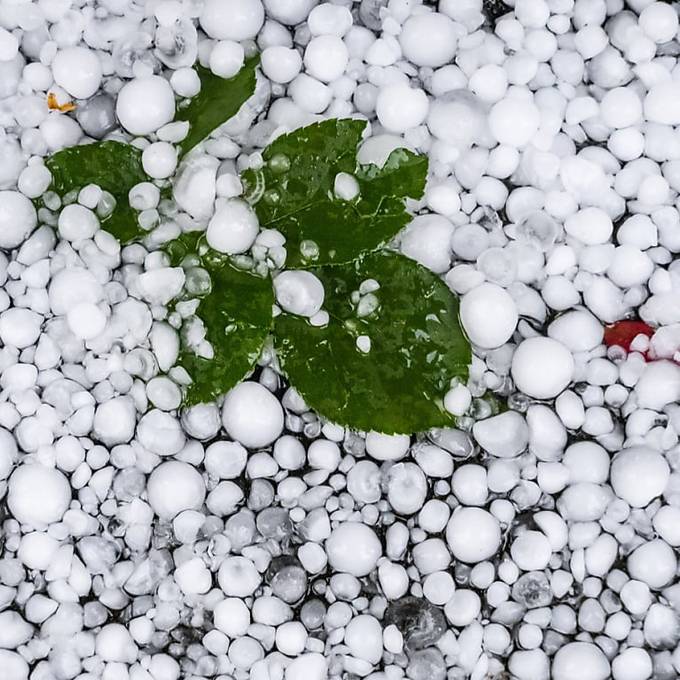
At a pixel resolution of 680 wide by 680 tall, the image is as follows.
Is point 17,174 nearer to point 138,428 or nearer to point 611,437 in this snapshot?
point 138,428

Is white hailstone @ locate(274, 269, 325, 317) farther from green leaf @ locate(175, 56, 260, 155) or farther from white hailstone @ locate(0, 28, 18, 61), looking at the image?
white hailstone @ locate(0, 28, 18, 61)

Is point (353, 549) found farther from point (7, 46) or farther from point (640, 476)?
point (7, 46)

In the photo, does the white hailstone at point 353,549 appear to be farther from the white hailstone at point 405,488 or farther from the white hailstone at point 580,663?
the white hailstone at point 580,663

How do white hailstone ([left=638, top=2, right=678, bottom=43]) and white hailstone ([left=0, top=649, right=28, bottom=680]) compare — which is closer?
white hailstone ([left=0, top=649, right=28, bottom=680])

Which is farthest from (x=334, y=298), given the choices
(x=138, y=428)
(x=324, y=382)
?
(x=138, y=428)

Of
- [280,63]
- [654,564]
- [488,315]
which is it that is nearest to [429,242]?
[488,315]

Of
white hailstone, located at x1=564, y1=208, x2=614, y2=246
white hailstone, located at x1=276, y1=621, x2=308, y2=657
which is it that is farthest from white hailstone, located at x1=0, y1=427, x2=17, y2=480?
white hailstone, located at x1=564, y1=208, x2=614, y2=246

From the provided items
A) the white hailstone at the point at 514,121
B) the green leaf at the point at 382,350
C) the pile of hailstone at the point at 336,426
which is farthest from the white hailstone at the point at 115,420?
the white hailstone at the point at 514,121
